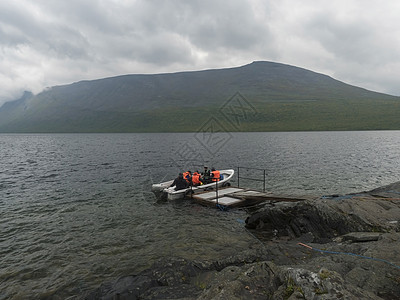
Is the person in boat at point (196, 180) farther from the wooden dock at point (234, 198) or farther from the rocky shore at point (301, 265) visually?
the rocky shore at point (301, 265)

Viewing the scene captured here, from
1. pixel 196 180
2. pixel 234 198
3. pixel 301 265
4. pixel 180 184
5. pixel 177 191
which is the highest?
pixel 301 265

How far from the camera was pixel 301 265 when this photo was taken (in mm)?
7777

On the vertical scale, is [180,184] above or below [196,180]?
above

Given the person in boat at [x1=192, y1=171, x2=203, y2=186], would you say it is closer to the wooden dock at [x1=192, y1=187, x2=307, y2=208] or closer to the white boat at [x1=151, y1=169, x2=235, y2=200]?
the white boat at [x1=151, y1=169, x2=235, y2=200]

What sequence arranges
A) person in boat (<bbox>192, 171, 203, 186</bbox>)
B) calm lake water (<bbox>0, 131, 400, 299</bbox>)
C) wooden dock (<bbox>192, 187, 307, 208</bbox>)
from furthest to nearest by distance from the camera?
person in boat (<bbox>192, 171, 203, 186</bbox>) < wooden dock (<bbox>192, 187, 307, 208</bbox>) < calm lake water (<bbox>0, 131, 400, 299</bbox>)

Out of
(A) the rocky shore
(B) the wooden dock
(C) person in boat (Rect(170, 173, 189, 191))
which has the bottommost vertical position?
(B) the wooden dock

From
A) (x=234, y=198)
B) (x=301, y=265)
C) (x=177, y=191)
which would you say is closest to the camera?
(x=301, y=265)

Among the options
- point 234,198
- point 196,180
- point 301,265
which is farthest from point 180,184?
point 301,265

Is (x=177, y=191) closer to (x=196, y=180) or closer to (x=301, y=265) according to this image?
(x=196, y=180)

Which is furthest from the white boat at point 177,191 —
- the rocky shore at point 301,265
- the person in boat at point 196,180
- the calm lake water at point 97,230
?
the rocky shore at point 301,265

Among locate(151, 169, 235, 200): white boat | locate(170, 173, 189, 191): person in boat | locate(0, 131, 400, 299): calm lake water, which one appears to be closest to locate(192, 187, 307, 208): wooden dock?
locate(0, 131, 400, 299): calm lake water

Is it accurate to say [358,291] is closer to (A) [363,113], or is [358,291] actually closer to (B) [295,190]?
(B) [295,190]

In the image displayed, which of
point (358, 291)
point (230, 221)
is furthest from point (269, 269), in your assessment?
point (230, 221)

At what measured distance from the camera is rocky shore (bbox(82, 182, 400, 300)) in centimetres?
562
